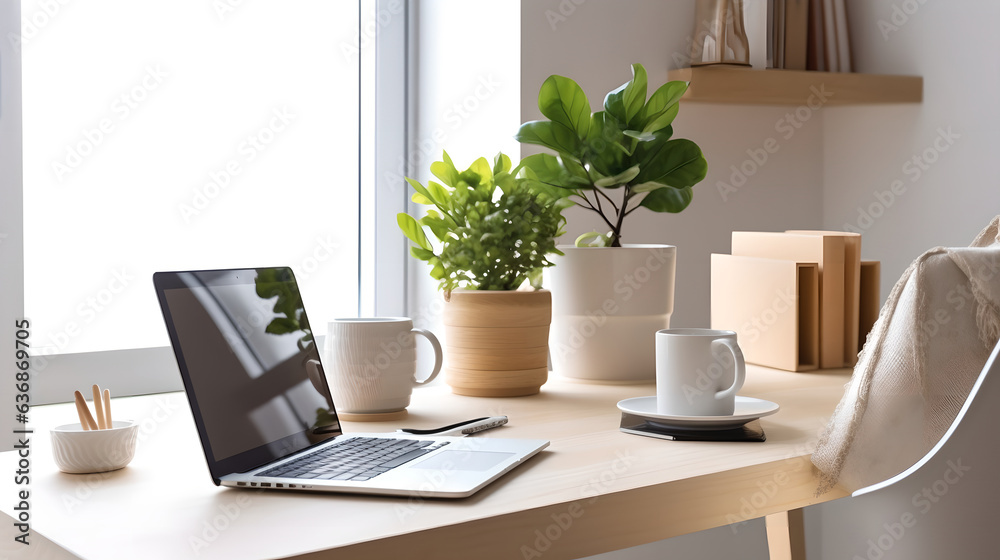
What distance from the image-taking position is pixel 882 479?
825 mm

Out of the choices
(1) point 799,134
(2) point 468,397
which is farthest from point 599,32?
(2) point 468,397

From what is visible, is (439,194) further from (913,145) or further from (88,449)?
(913,145)

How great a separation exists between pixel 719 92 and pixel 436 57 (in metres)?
0.56

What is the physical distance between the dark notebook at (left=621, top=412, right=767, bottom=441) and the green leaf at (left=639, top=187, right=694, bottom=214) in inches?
16.1

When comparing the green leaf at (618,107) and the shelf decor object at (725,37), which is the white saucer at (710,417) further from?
the shelf decor object at (725,37)

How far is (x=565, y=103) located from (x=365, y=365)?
1.64 ft

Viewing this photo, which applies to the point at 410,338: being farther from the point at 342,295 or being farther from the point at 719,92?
the point at 719,92

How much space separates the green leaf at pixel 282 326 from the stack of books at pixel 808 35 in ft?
4.22

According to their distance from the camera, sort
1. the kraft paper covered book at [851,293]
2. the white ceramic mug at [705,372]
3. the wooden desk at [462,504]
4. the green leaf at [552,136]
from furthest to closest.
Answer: the kraft paper covered book at [851,293] < the green leaf at [552,136] < the white ceramic mug at [705,372] < the wooden desk at [462,504]

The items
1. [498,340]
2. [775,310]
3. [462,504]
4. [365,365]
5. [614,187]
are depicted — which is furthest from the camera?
[775,310]

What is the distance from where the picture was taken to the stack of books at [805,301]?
1330 millimetres

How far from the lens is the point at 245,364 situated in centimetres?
80

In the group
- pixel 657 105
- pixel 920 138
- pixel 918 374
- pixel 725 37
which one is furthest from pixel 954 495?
pixel 920 138

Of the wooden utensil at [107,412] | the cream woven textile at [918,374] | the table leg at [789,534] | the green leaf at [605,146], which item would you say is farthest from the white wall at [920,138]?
the wooden utensil at [107,412]
